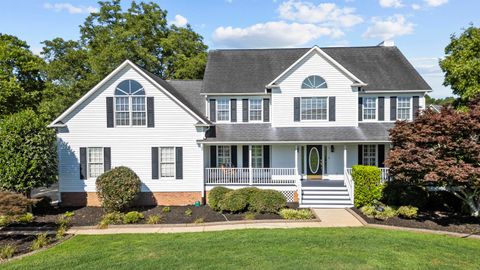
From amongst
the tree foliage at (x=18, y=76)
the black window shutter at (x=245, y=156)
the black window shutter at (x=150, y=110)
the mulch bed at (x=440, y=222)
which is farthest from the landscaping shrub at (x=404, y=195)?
the tree foliage at (x=18, y=76)

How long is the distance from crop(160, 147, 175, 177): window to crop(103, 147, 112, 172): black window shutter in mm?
2744

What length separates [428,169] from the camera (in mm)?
12492

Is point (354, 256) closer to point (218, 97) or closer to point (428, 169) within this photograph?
point (428, 169)

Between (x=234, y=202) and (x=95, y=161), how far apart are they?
8.11 m

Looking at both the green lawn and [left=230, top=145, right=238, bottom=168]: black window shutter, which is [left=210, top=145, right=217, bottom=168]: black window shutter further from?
the green lawn

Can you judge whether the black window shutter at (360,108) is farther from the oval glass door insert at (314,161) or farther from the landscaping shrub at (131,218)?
the landscaping shrub at (131,218)

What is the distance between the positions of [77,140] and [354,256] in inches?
585

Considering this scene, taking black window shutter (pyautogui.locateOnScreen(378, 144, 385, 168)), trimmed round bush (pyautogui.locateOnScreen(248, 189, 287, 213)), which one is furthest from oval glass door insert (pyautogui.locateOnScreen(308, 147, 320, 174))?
trimmed round bush (pyautogui.locateOnScreen(248, 189, 287, 213))

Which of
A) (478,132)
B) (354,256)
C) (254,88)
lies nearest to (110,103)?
(254,88)

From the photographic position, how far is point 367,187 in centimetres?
1554

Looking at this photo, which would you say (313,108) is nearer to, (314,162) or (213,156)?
(314,162)

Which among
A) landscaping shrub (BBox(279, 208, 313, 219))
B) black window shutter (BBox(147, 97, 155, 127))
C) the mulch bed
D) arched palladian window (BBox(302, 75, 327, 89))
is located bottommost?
the mulch bed

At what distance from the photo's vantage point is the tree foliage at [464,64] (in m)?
17.5

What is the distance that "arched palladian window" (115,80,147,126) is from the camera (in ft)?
56.0
